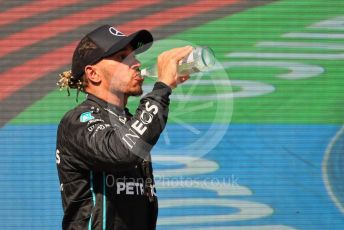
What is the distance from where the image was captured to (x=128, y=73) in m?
2.21

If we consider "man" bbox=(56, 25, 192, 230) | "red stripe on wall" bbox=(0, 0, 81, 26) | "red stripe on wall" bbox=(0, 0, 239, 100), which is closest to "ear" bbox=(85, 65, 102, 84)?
"man" bbox=(56, 25, 192, 230)

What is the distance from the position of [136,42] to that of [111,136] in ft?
1.45

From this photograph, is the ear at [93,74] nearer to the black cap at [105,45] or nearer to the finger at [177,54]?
the black cap at [105,45]

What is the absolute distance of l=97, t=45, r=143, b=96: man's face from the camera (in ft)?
7.20

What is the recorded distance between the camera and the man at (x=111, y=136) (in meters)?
2.02

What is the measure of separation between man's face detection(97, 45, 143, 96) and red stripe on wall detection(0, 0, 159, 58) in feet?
10.1

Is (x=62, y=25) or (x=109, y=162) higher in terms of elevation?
(x=109, y=162)

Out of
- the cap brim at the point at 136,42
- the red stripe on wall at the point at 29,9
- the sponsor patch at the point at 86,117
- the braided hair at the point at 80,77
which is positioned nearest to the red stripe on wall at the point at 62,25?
the red stripe on wall at the point at 29,9

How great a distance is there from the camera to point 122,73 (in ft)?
7.28

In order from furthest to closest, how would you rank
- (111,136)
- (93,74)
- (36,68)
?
(36,68) → (93,74) → (111,136)

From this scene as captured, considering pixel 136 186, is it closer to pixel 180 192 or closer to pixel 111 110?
pixel 111 110

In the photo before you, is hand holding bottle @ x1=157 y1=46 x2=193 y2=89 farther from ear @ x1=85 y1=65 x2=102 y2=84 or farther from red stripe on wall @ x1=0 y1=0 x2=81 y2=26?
red stripe on wall @ x1=0 y1=0 x2=81 y2=26

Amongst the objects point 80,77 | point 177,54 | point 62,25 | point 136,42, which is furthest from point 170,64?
point 62,25

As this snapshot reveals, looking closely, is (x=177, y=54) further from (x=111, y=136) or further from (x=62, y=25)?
(x=62, y=25)
